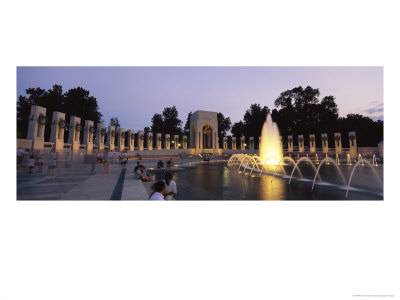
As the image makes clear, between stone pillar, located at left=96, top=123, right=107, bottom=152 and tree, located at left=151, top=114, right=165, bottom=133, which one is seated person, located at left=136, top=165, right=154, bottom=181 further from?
tree, located at left=151, top=114, right=165, bottom=133

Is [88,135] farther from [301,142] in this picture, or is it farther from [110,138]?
[301,142]

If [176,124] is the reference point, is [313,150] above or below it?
below

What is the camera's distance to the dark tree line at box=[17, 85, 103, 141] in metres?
32.8

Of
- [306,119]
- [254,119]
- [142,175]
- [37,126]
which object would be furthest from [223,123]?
[142,175]

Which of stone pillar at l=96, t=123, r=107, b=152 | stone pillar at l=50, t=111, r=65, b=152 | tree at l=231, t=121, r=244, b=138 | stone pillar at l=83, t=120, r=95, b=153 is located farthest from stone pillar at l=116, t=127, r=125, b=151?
tree at l=231, t=121, r=244, b=138

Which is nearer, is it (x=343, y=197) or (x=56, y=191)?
(x=343, y=197)

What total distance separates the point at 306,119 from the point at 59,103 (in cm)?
5587

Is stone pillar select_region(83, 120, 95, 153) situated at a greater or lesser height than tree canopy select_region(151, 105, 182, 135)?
lesser

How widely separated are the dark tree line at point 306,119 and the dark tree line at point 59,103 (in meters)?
41.3

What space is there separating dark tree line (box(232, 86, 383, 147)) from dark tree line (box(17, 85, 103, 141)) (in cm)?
4131

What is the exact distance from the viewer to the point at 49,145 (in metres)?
18.6

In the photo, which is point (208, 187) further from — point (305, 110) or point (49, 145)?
point (305, 110)
